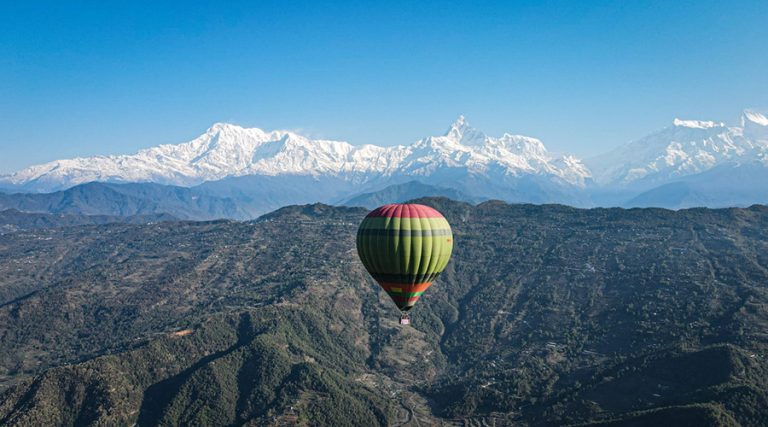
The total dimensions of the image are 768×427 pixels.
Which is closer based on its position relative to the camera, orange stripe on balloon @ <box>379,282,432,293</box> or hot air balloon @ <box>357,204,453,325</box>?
hot air balloon @ <box>357,204,453,325</box>

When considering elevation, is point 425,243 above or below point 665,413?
above

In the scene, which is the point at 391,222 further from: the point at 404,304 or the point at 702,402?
the point at 702,402

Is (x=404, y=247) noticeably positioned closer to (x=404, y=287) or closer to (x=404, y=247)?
(x=404, y=247)

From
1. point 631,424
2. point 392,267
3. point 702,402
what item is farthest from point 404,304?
point 702,402

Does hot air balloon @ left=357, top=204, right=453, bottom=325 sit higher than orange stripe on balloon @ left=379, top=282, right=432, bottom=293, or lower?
higher

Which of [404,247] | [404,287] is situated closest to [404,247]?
[404,247]

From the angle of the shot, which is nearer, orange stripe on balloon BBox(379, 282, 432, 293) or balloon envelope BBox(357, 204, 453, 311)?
balloon envelope BBox(357, 204, 453, 311)

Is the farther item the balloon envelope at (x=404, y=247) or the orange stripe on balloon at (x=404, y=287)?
the orange stripe on balloon at (x=404, y=287)
